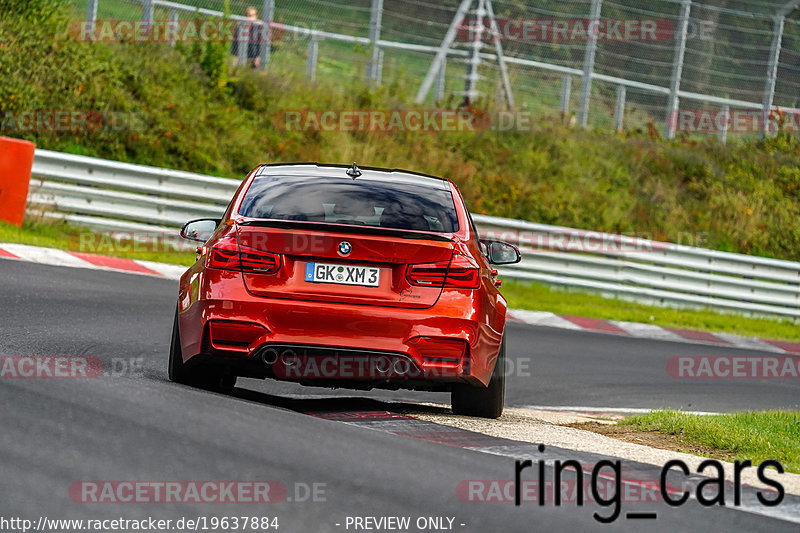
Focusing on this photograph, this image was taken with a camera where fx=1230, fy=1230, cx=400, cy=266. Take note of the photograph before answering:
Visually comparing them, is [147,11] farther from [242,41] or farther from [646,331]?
[646,331]

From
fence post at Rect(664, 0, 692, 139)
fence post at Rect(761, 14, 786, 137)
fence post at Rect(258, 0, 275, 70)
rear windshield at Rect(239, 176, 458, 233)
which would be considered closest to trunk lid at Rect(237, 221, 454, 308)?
rear windshield at Rect(239, 176, 458, 233)

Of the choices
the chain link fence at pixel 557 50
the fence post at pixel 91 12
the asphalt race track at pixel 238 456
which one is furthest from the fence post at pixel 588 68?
the asphalt race track at pixel 238 456

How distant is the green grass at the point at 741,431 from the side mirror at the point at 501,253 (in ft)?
4.78

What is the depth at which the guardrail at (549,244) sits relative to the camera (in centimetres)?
1716

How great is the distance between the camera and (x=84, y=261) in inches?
598

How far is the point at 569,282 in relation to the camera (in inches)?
749

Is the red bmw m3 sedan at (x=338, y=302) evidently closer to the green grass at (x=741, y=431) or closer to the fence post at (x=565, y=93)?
the green grass at (x=741, y=431)

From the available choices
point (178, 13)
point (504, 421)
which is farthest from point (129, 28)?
point (504, 421)

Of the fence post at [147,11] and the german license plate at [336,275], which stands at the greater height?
the fence post at [147,11]

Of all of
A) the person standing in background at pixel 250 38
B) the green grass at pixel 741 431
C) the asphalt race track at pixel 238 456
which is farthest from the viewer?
the person standing in background at pixel 250 38

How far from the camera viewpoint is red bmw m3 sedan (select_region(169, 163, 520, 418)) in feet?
22.4

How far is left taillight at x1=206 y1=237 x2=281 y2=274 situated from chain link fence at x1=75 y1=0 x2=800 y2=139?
1721 cm

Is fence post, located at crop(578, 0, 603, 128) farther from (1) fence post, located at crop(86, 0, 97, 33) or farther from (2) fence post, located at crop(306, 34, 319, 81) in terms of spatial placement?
(1) fence post, located at crop(86, 0, 97, 33)

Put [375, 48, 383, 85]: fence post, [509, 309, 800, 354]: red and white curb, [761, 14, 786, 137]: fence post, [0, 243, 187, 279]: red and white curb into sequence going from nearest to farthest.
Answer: [0, 243, 187, 279]: red and white curb, [509, 309, 800, 354]: red and white curb, [375, 48, 383, 85]: fence post, [761, 14, 786, 137]: fence post
